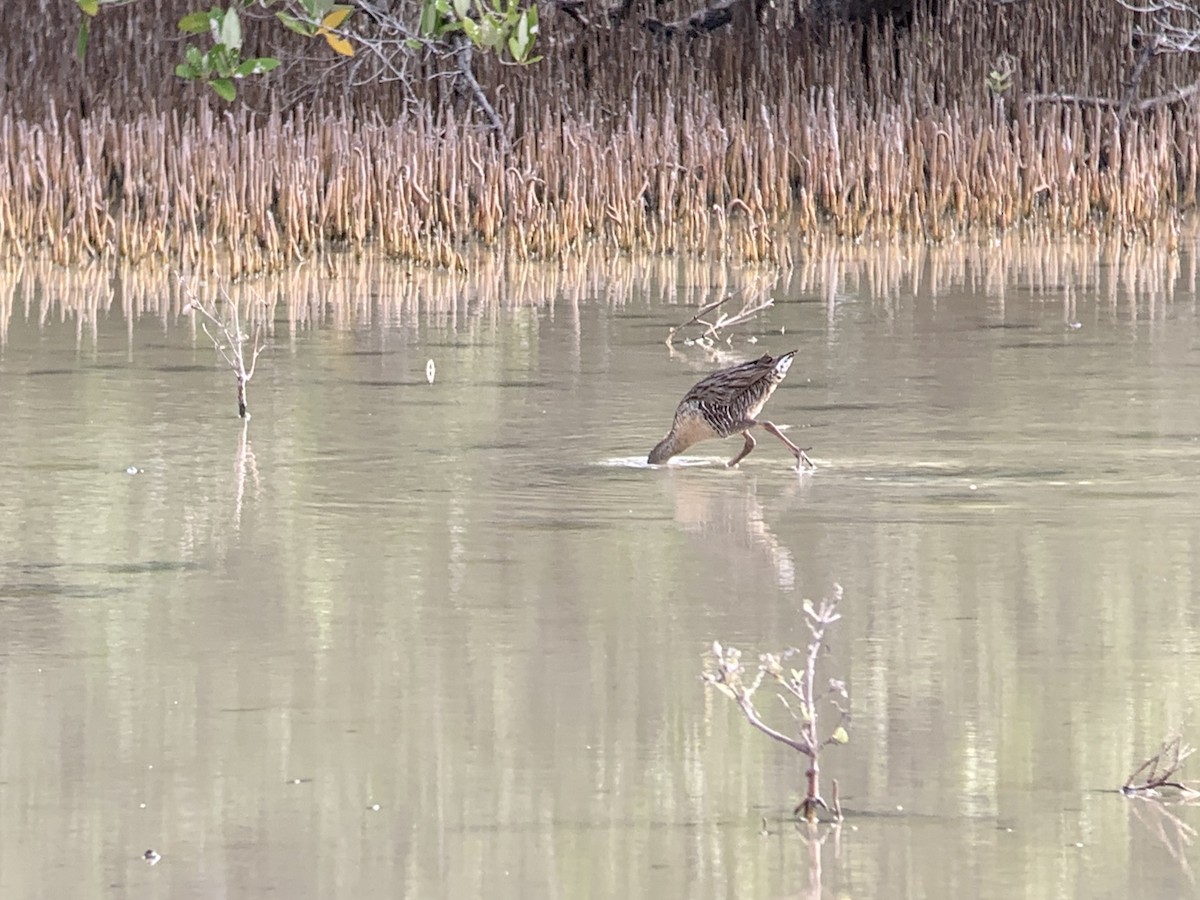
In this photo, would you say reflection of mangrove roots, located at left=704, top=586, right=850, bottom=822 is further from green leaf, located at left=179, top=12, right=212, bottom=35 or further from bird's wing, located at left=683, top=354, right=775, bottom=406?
bird's wing, located at left=683, top=354, right=775, bottom=406

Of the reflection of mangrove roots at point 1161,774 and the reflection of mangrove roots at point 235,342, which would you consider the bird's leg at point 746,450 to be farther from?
the reflection of mangrove roots at point 1161,774

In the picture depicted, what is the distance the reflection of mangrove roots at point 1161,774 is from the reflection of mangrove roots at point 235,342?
3.88 meters

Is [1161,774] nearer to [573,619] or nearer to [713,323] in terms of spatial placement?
[573,619]

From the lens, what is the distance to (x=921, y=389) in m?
7.36

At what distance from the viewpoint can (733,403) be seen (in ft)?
19.9

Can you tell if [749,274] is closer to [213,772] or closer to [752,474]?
[752,474]

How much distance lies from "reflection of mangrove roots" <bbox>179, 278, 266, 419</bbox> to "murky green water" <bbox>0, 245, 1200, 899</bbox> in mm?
83

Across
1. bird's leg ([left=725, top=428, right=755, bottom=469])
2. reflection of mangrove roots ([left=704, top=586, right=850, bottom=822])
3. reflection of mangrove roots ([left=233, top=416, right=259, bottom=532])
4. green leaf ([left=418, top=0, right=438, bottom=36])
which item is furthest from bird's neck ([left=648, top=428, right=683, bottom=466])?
reflection of mangrove roots ([left=704, top=586, right=850, bottom=822])

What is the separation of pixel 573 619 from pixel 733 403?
66.3 inches

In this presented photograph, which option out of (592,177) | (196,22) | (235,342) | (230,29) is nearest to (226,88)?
(196,22)

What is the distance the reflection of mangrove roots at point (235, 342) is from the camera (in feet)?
23.5

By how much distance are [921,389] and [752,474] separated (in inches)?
54.0

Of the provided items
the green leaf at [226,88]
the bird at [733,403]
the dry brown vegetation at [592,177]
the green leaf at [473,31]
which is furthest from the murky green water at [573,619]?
the dry brown vegetation at [592,177]

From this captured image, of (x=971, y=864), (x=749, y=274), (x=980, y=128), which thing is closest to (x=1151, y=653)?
(x=971, y=864)
